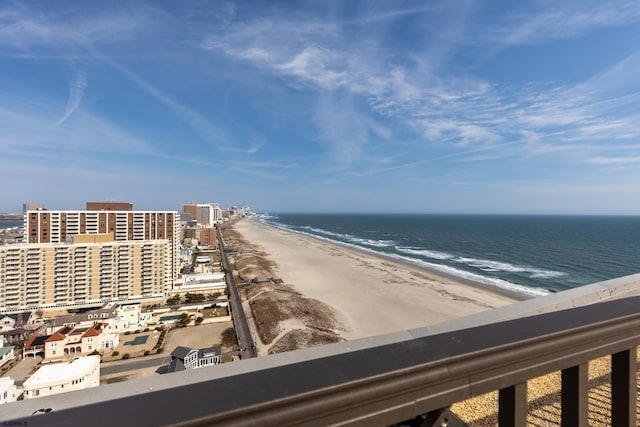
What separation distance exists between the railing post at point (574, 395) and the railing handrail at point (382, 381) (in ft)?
0.11

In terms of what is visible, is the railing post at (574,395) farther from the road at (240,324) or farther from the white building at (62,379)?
the road at (240,324)

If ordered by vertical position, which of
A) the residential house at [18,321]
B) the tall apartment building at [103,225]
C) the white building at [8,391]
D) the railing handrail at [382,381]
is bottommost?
the residential house at [18,321]

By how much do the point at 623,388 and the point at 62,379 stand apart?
12.5 meters

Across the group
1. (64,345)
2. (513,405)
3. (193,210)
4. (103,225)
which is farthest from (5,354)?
(193,210)

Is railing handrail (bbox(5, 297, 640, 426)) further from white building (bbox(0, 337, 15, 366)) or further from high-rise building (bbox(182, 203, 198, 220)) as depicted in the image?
high-rise building (bbox(182, 203, 198, 220))

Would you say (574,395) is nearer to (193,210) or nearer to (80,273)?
(80,273)

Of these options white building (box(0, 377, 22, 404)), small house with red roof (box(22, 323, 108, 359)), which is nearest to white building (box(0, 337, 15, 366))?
small house with red roof (box(22, 323, 108, 359))

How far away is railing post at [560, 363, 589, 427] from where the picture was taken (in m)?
0.85

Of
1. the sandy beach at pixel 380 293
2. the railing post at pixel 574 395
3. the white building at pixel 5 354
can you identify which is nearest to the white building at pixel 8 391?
the white building at pixel 5 354

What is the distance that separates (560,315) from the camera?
3.13 ft

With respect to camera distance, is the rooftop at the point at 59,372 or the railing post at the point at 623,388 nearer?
the railing post at the point at 623,388

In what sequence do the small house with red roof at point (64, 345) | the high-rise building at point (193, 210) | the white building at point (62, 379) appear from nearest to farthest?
1. the white building at point (62, 379)
2. the small house with red roof at point (64, 345)
3. the high-rise building at point (193, 210)

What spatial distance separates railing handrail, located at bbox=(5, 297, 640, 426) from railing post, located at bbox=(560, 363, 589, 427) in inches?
1.3

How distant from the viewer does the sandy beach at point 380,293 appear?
14602mm
